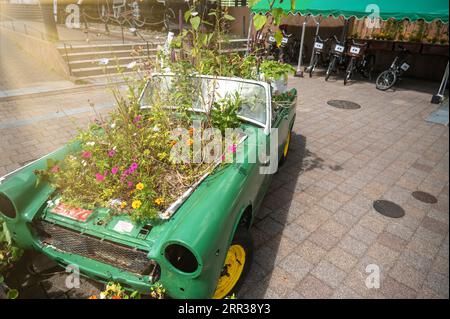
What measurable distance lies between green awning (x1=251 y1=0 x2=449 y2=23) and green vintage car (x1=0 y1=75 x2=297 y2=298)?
582 centimetres

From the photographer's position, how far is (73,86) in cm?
900

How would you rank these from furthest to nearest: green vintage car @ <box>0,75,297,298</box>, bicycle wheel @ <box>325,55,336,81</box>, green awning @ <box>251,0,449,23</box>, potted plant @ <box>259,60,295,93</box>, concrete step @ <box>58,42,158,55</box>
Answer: bicycle wheel @ <box>325,55,336,81</box>
concrete step @ <box>58,42,158,55</box>
green awning @ <box>251,0,449,23</box>
potted plant @ <box>259,60,295,93</box>
green vintage car @ <box>0,75,297,298</box>

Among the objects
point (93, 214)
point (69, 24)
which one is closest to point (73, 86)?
point (93, 214)

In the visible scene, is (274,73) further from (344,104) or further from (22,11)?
(22,11)

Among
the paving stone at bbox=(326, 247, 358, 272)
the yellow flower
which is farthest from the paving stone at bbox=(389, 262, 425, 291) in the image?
the yellow flower

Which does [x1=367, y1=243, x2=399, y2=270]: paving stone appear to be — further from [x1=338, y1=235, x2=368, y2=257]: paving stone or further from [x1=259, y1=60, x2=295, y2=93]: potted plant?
[x1=259, y1=60, x2=295, y2=93]: potted plant

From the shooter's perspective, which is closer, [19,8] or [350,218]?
[350,218]

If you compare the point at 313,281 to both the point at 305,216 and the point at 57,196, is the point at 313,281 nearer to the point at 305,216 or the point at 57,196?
the point at 305,216

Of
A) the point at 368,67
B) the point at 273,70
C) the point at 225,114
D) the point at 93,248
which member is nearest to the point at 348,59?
the point at 368,67

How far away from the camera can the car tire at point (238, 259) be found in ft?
8.64

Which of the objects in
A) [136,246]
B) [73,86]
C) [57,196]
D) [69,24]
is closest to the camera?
[136,246]

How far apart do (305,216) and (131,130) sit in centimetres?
248

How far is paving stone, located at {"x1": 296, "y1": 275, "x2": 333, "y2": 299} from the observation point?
111 inches

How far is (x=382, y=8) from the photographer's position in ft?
27.4
